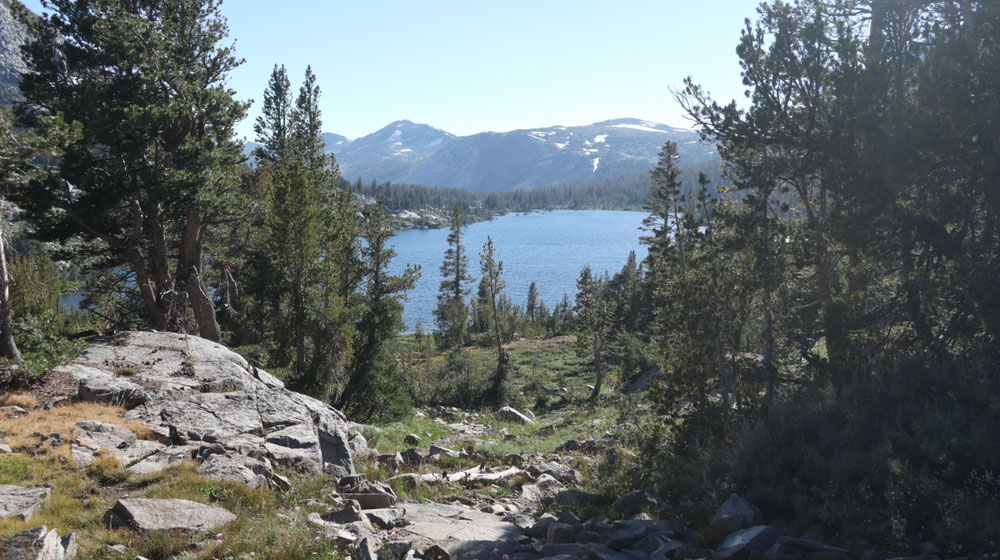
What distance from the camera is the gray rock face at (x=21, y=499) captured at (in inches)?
270

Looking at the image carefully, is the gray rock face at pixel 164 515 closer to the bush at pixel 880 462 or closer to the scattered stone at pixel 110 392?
the scattered stone at pixel 110 392

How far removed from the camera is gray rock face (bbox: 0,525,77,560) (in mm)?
5715

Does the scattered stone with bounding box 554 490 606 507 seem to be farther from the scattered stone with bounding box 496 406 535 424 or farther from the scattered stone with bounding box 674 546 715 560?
the scattered stone with bounding box 496 406 535 424

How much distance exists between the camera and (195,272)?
2097 centimetres

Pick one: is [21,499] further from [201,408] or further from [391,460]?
[391,460]

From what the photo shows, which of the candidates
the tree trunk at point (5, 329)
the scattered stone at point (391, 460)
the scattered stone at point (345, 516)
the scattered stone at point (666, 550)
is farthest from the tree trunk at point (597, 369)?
the tree trunk at point (5, 329)

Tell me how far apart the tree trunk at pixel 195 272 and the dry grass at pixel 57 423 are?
10.4 m

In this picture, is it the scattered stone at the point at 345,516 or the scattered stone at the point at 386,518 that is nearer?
the scattered stone at the point at 345,516

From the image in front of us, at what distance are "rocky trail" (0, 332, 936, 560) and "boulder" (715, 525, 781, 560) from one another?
0.07 ft

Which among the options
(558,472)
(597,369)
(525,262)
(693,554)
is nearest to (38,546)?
(693,554)

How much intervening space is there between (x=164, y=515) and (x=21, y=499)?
1757 mm

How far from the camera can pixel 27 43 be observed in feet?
61.4

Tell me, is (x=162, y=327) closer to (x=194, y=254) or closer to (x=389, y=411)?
(x=194, y=254)

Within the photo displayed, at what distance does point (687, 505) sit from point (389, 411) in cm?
1901
